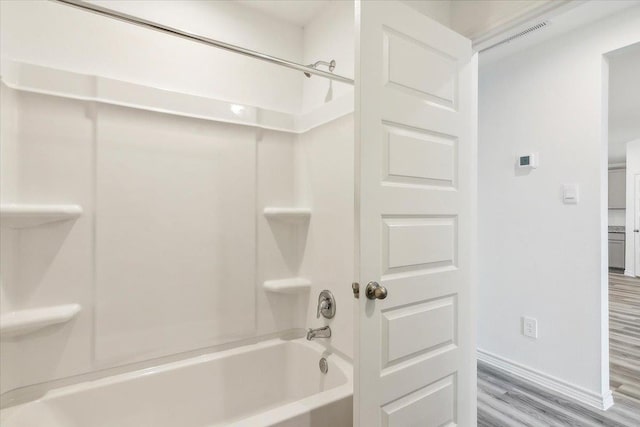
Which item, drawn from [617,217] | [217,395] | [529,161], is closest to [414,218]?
[217,395]

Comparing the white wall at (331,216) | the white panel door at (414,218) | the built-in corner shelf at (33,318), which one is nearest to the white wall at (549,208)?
the white panel door at (414,218)

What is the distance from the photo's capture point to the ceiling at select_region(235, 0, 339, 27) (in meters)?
1.93

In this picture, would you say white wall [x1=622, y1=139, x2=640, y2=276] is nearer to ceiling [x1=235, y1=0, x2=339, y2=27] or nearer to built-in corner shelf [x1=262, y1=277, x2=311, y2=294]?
ceiling [x1=235, y1=0, x2=339, y2=27]

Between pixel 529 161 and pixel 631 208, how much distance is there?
227 inches

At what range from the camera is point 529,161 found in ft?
7.93

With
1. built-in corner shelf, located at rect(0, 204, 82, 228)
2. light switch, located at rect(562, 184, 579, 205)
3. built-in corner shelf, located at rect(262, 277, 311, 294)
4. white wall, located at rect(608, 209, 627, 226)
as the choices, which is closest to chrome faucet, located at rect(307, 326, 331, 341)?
built-in corner shelf, located at rect(262, 277, 311, 294)

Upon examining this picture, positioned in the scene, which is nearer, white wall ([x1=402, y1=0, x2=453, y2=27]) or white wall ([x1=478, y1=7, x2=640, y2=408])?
white wall ([x1=402, y1=0, x2=453, y2=27])

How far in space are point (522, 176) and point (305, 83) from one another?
1.85m

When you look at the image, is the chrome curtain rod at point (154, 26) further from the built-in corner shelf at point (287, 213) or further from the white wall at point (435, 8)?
the built-in corner shelf at point (287, 213)

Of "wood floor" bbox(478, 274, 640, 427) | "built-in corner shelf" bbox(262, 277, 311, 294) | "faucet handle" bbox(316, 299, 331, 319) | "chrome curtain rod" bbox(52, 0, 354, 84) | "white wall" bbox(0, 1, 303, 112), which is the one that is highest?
"white wall" bbox(0, 1, 303, 112)

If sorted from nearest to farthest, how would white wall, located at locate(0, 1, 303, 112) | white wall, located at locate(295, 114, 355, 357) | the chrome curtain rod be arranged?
the chrome curtain rod < white wall, located at locate(0, 1, 303, 112) < white wall, located at locate(295, 114, 355, 357)

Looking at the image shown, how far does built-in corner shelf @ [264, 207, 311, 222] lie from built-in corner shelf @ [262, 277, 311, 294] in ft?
1.35

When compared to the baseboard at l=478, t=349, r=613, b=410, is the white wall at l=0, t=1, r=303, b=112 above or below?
above

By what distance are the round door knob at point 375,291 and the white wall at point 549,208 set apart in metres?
1.88
